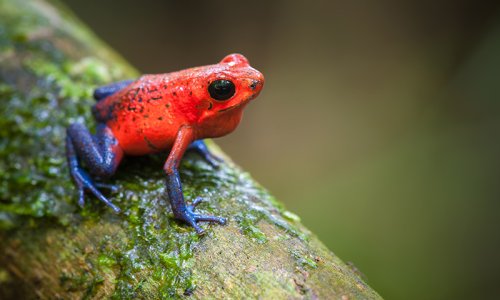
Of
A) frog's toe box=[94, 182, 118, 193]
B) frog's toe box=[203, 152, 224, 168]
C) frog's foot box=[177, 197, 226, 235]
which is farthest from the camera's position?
frog's toe box=[203, 152, 224, 168]

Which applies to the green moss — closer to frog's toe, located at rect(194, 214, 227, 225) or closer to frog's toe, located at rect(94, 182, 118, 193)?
frog's toe, located at rect(194, 214, 227, 225)

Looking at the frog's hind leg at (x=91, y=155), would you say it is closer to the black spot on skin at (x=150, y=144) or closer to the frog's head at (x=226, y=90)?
the black spot on skin at (x=150, y=144)

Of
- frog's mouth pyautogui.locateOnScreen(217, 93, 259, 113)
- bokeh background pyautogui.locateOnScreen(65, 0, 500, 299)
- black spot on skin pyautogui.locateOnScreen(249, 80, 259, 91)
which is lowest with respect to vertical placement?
bokeh background pyautogui.locateOnScreen(65, 0, 500, 299)

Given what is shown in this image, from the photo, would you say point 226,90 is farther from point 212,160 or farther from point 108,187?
point 108,187

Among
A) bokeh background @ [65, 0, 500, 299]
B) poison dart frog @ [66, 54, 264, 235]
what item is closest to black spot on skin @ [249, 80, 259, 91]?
poison dart frog @ [66, 54, 264, 235]

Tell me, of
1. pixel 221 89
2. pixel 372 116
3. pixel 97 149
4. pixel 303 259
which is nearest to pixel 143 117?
pixel 97 149

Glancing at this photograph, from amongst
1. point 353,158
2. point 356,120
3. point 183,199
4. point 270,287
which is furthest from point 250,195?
point 356,120

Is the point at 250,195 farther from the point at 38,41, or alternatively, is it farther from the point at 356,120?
the point at 356,120
